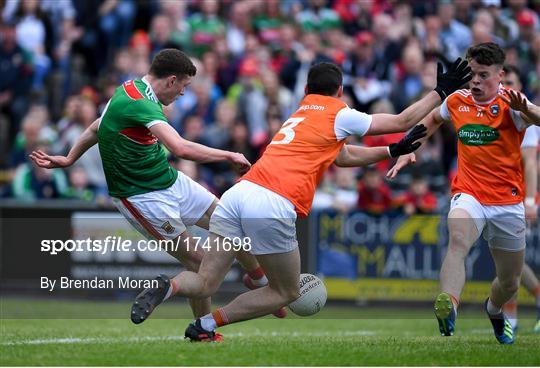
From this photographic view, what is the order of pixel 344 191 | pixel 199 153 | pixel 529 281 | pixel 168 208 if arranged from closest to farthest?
pixel 199 153
pixel 168 208
pixel 529 281
pixel 344 191

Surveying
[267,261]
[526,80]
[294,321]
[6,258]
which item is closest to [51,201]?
[6,258]

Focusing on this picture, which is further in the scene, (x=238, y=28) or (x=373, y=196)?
(x=238, y=28)

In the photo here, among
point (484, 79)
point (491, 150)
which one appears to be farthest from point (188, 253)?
point (484, 79)

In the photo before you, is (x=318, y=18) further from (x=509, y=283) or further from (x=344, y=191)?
(x=509, y=283)

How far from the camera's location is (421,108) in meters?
10.4

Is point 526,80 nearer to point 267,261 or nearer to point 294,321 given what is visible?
point 294,321

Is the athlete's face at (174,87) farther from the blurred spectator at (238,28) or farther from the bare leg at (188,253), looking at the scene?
the blurred spectator at (238,28)

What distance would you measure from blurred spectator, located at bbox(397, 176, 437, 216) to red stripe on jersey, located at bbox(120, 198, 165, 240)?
24.6ft

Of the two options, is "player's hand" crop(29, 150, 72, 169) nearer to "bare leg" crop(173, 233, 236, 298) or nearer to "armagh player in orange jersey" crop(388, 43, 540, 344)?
"bare leg" crop(173, 233, 236, 298)

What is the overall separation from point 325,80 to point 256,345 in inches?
97.7

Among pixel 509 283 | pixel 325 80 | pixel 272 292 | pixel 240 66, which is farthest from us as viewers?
pixel 240 66

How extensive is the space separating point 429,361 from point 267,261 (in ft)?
5.50

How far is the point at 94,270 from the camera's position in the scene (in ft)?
60.9

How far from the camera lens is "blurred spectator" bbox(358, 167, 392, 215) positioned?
1794 cm
